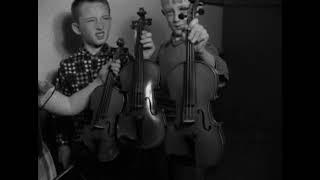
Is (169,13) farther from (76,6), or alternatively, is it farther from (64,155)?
(64,155)

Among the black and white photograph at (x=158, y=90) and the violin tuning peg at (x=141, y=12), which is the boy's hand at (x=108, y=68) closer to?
the black and white photograph at (x=158, y=90)

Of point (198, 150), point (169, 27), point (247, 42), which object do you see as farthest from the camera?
point (247, 42)

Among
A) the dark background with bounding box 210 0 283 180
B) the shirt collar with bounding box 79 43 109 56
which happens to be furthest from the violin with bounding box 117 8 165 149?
the dark background with bounding box 210 0 283 180

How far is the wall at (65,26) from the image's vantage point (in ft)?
2.97

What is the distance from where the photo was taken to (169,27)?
88cm

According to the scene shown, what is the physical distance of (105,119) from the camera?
2.62 feet

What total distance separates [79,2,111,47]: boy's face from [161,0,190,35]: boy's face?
134 mm

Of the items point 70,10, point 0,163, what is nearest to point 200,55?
point 70,10

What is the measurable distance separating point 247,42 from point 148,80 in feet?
1.20

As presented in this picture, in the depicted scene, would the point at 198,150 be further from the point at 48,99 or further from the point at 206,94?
the point at 48,99

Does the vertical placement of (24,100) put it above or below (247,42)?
below

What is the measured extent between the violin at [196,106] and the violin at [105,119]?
110 millimetres

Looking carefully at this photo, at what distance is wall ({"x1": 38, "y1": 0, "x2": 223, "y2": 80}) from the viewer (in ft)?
2.97

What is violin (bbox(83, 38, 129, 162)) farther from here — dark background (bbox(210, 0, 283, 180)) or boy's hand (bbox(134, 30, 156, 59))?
dark background (bbox(210, 0, 283, 180))
